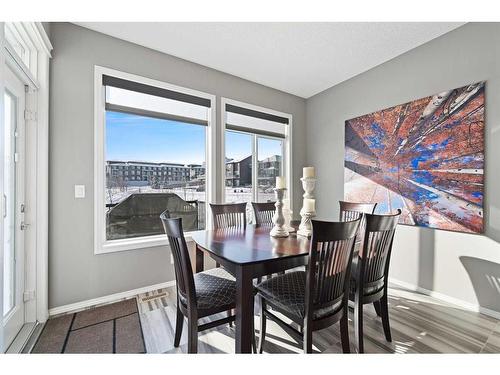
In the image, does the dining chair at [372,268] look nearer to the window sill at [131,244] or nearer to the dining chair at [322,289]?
the dining chair at [322,289]

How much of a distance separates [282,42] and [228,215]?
200 cm

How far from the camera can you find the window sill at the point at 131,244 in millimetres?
2348

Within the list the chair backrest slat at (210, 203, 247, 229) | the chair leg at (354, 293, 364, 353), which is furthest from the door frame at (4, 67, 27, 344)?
the chair leg at (354, 293, 364, 353)

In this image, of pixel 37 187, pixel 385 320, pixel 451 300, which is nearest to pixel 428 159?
pixel 451 300

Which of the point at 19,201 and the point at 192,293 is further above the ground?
the point at 19,201

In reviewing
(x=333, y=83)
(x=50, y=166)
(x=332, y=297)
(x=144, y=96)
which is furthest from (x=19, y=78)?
(x=333, y=83)

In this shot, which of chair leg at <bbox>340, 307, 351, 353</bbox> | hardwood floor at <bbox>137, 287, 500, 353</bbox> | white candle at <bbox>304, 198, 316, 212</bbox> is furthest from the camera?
white candle at <bbox>304, 198, 316, 212</bbox>

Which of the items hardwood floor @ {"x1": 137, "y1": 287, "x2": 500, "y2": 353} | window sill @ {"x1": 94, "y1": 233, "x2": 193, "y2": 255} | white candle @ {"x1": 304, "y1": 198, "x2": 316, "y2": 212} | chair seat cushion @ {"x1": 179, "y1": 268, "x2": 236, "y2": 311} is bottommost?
hardwood floor @ {"x1": 137, "y1": 287, "x2": 500, "y2": 353}

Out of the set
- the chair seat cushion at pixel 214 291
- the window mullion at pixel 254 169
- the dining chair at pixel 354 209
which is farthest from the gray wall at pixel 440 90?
the chair seat cushion at pixel 214 291

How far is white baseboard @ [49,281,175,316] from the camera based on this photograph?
2127mm

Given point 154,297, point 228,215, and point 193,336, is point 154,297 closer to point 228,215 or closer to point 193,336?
point 228,215

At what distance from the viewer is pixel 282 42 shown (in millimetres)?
2502

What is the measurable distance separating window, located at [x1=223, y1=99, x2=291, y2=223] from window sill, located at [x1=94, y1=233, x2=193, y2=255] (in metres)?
1.03

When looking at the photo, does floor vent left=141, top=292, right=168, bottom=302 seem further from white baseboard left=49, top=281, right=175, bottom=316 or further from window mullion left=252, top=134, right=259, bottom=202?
window mullion left=252, top=134, right=259, bottom=202
